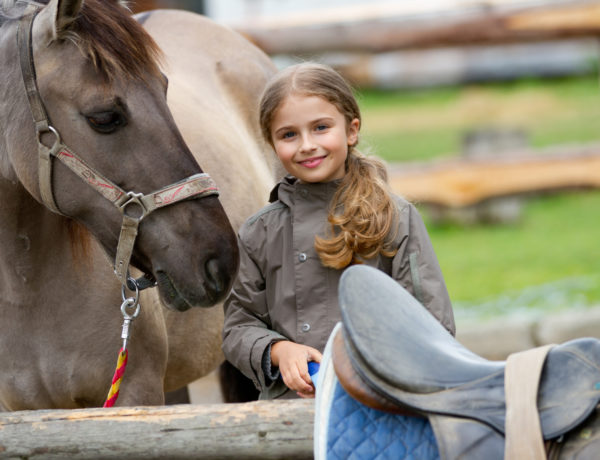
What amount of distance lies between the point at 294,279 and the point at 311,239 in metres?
0.10

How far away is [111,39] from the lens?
6.76 feet

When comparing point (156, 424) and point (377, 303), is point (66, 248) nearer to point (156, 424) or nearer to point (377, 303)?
point (156, 424)

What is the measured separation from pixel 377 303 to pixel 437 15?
5.22m

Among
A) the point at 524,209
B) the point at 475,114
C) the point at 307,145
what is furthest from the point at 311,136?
the point at 475,114

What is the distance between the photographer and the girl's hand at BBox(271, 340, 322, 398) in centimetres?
190

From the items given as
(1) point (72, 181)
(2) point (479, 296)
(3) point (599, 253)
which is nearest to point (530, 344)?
(2) point (479, 296)

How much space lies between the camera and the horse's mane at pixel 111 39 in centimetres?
203

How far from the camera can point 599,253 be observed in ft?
22.5

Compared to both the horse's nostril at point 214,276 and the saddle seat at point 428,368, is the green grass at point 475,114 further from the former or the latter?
the saddle seat at point 428,368

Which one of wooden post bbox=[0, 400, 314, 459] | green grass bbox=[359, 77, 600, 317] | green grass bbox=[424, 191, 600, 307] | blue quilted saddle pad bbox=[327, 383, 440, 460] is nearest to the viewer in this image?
blue quilted saddle pad bbox=[327, 383, 440, 460]

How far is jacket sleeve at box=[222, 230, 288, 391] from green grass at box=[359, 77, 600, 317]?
0.46m

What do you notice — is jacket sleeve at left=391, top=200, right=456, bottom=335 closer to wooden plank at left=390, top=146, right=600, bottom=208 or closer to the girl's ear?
the girl's ear

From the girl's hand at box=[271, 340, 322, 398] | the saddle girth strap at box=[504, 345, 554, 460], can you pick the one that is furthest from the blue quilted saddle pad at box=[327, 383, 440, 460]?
the girl's hand at box=[271, 340, 322, 398]

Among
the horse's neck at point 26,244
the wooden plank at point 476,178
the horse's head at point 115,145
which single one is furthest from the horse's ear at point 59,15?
the wooden plank at point 476,178
